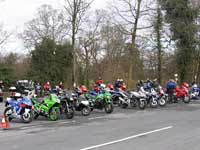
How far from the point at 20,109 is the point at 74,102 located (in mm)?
3513

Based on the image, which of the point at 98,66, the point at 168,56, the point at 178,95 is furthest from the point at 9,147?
the point at 98,66

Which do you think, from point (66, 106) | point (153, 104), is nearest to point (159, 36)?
point (153, 104)

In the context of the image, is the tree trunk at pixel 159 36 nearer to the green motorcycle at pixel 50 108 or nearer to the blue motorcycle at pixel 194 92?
the blue motorcycle at pixel 194 92

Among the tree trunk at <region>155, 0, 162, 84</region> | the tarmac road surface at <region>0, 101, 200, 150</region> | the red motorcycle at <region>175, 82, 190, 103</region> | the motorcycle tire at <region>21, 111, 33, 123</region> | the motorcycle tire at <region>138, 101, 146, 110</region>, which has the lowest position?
the tarmac road surface at <region>0, 101, 200, 150</region>

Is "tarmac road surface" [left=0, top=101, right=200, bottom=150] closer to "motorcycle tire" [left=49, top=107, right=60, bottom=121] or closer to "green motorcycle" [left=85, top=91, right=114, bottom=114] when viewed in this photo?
"motorcycle tire" [left=49, top=107, right=60, bottom=121]

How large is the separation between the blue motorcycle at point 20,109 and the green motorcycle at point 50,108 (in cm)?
80

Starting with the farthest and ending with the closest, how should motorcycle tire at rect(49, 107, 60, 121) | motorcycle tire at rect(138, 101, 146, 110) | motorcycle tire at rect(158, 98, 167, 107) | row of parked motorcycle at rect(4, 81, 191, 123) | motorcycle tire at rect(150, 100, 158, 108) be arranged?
1. motorcycle tire at rect(158, 98, 167, 107)
2. motorcycle tire at rect(150, 100, 158, 108)
3. motorcycle tire at rect(138, 101, 146, 110)
4. motorcycle tire at rect(49, 107, 60, 121)
5. row of parked motorcycle at rect(4, 81, 191, 123)

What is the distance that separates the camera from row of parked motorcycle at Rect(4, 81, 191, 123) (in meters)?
18.0

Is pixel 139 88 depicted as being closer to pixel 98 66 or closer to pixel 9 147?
pixel 9 147

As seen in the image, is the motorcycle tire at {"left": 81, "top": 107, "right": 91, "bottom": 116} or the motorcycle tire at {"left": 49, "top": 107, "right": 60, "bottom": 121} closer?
the motorcycle tire at {"left": 49, "top": 107, "right": 60, "bottom": 121}

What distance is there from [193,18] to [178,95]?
20411 mm

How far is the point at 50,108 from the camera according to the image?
18.6 meters

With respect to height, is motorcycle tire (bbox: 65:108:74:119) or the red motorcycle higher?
the red motorcycle

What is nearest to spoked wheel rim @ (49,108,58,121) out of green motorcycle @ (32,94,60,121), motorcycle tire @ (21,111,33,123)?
green motorcycle @ (32,94,60,121)
